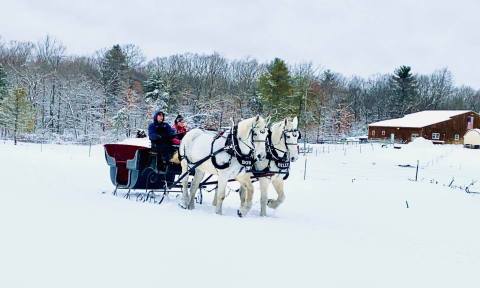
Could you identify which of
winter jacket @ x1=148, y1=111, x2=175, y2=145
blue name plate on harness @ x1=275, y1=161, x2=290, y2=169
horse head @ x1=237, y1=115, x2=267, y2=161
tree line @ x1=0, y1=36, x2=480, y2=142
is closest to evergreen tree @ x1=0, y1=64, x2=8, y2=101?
tree line @ x1=0, y1=36, x2=480, y2=142

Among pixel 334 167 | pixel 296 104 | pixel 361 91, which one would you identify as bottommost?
pixel 334 167

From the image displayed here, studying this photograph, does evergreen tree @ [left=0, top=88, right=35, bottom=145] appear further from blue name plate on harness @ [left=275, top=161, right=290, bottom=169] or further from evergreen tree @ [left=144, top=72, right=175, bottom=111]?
blue name plate on harness @ [left=275, top=161, right=290, bottom=169]

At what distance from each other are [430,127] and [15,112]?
146 ft

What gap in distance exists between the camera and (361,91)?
3501 inches

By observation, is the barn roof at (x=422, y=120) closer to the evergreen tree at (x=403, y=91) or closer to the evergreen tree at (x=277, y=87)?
the evergreen tree at (x=403, y=91)

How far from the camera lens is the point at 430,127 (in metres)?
53.5

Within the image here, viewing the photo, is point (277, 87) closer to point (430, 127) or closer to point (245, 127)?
point (430, 127)

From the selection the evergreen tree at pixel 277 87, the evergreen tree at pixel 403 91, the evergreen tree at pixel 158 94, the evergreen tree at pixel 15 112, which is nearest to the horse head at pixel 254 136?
the evergreen tree at pixel 277 87

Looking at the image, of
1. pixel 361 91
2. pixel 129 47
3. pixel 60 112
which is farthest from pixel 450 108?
pixel 60 112

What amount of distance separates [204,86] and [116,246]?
7051cm

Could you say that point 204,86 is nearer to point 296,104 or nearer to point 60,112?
point 60,112

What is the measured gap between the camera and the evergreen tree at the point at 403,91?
6650cm

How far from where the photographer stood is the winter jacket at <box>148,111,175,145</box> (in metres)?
9.86

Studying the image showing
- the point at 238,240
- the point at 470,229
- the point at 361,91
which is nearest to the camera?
the point at 238,240
